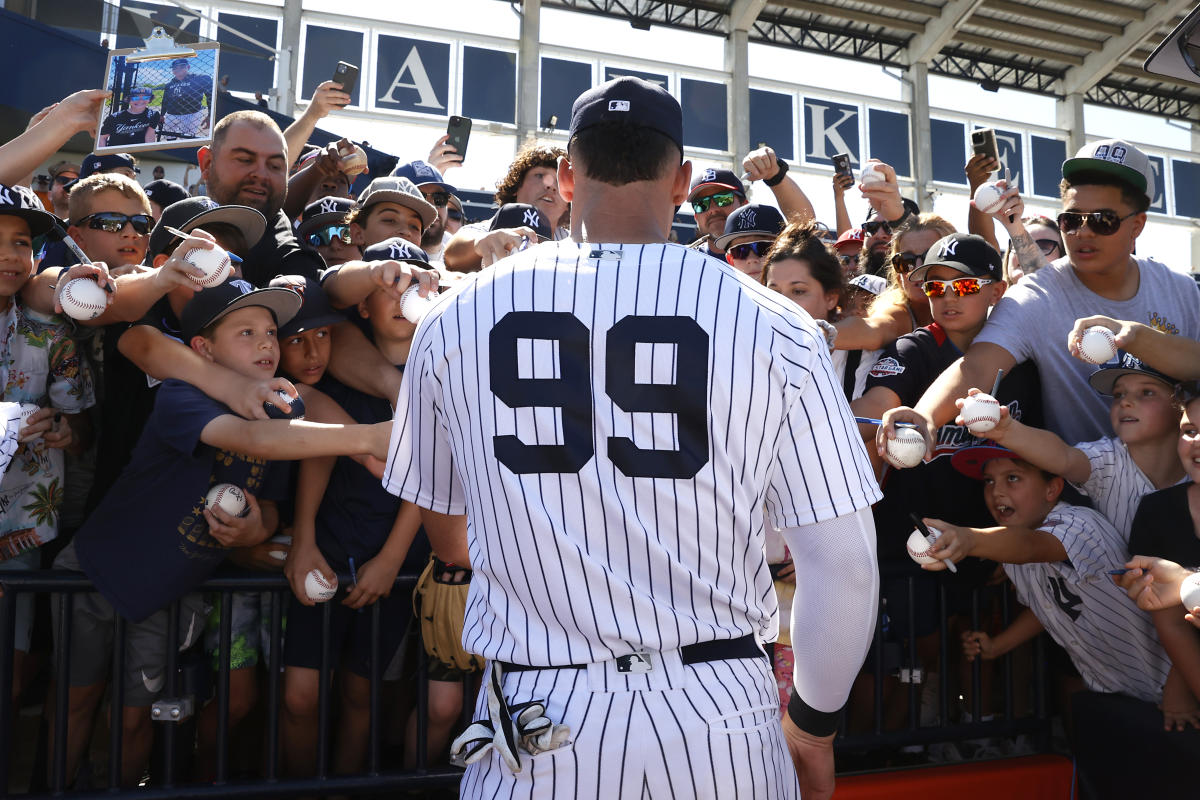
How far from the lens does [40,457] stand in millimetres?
3227

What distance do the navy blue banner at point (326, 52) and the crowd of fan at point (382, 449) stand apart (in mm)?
13928

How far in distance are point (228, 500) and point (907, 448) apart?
2.11m

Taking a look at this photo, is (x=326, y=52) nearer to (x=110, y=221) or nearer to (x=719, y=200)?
(x=719, y=200)

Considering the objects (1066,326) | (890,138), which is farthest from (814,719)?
(890,138)

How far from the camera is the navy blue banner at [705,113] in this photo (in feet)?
63.1

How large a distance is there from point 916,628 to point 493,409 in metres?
2.57

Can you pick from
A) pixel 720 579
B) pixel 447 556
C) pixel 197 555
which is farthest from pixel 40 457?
pixel 720 579

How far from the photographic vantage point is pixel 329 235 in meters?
4.46

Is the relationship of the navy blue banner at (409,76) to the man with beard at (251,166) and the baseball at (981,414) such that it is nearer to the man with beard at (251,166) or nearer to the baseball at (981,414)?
the man with beard at (251,166)

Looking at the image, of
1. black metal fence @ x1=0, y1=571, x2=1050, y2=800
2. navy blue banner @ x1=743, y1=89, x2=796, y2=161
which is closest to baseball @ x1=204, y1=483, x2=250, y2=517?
black metal fence @ x1=0, y1=571, x2=1050, y2=800

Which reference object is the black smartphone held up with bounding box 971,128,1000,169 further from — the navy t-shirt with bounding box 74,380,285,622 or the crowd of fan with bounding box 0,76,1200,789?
the navy t-shirt with bounding box 74,380,285,622

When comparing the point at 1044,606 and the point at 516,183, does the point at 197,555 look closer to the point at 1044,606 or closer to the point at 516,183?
the point at 1044,606

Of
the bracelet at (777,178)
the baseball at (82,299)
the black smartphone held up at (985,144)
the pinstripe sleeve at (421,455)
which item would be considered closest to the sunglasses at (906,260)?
the black smartphone held up at (985,144)

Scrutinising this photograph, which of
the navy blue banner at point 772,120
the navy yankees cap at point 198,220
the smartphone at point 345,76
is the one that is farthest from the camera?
the navy blue banner at point 772,120
